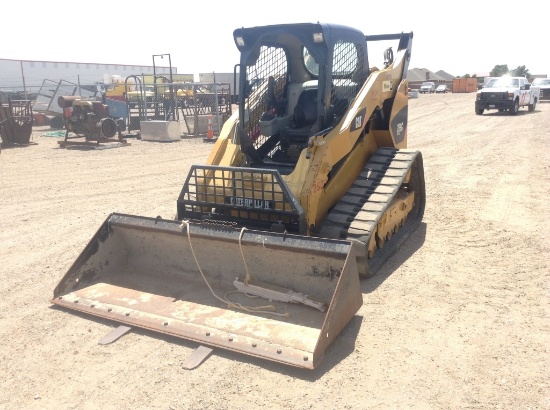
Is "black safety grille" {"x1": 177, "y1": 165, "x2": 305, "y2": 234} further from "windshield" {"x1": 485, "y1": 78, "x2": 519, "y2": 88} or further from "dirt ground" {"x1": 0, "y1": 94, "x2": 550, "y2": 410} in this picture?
"windshield" {"x1": 485, "y1": 78, "x2": 519, "y2": 88}

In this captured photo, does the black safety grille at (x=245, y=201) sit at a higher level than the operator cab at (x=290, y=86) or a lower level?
lower

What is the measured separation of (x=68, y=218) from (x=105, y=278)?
2.99 meters

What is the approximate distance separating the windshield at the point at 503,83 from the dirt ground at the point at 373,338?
17.1 meters

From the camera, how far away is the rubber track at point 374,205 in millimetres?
4965

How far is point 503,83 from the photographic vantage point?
23516mm

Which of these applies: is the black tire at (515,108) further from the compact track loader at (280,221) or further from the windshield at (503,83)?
the compact track loader at (280,221)

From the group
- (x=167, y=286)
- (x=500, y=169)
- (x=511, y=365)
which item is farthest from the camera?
(x=500, y=169)

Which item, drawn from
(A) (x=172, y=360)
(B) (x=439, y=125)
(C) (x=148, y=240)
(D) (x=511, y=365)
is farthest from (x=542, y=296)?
(B) (x=439, y=125)

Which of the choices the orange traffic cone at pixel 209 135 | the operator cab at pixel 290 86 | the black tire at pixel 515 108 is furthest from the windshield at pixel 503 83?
the operator cab at pixel 290 86

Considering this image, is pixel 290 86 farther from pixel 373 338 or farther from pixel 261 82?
pixel 373 338

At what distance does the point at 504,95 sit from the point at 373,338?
21690 millimetres

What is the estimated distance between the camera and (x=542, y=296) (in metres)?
4.59

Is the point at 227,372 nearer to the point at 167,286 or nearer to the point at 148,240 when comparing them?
the point at 167,286

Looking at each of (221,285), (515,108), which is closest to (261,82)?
(221,285)
